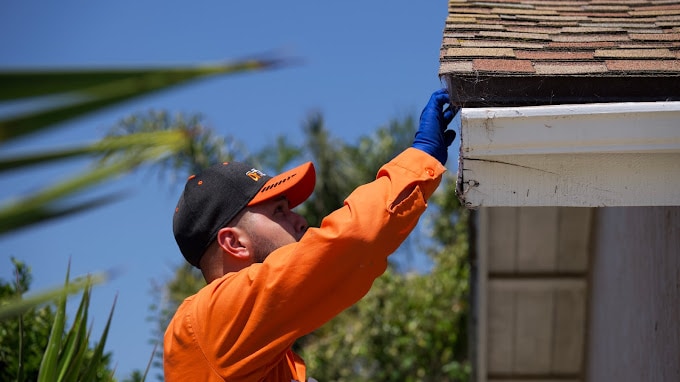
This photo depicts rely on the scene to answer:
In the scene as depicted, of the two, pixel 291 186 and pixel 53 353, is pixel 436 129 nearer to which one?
pixel 291 186

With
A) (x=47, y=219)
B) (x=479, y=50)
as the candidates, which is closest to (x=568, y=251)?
(x=479, y=50)

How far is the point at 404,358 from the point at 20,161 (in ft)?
26.9

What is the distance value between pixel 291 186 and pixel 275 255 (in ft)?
1.45

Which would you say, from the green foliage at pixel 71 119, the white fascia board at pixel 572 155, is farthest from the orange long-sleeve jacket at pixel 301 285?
the green foliage at pixel 71 119

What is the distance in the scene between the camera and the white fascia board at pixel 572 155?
2.36 meters

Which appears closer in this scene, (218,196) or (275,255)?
(275,255)

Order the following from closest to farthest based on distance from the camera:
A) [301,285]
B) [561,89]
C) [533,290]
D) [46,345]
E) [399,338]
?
[301,285], [561,89], [46,345], [533,290], [399,338]

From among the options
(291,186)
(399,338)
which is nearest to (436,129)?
(291,186)

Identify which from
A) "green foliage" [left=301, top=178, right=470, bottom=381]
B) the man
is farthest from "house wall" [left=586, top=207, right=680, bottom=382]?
"green foliage" [left=301, top=178, right=470, bottom=381]

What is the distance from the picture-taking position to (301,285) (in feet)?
7.54

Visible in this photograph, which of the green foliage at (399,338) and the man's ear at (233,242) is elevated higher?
the man's ear at (233,242)

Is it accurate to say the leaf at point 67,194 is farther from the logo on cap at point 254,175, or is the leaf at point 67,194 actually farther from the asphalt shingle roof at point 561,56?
the logo on cap at point 254,175

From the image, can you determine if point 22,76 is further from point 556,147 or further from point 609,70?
point 609,70

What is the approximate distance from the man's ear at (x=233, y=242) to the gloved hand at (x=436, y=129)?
0.57 meters
